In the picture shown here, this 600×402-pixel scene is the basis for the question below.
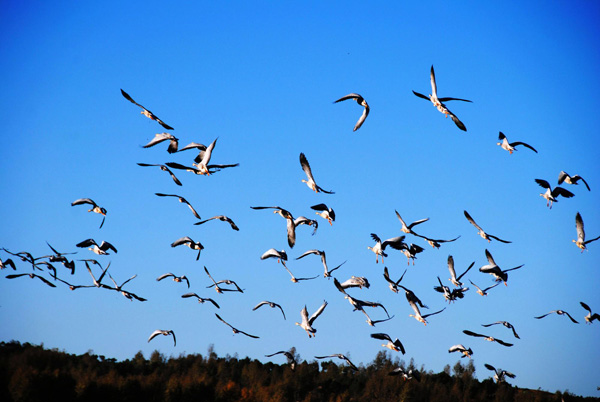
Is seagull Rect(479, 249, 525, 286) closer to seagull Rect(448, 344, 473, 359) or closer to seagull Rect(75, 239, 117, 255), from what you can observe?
seagull Rect(448, 344, 473, 359)

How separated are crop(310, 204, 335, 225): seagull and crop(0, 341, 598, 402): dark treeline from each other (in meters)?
15.8

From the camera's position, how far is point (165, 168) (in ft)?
84.4

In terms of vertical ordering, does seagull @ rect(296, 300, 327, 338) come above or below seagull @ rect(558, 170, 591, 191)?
below

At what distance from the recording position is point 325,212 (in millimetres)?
23859

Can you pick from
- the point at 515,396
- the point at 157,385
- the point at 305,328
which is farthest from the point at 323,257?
the point at 515,396

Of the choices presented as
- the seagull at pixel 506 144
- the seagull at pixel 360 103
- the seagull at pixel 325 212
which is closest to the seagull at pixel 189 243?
the seagull at pixel 325 212

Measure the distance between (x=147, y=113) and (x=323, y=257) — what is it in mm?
8920

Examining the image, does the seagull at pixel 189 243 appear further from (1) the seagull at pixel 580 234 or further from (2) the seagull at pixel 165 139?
(1) the seagull at pixel 580 234

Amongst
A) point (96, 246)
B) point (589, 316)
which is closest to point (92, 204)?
point (96, 246)

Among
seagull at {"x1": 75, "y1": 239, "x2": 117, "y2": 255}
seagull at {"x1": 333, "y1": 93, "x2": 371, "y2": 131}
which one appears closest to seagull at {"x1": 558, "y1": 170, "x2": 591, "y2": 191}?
seagull at {"x1": 333, "y1": 93, "x2": 371, "y2": 131}

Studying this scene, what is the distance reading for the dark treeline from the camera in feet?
104

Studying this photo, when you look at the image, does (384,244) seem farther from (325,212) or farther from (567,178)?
(567,178)

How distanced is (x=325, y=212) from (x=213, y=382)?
57.2ft

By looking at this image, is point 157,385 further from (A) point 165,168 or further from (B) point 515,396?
(B) point 515,396
